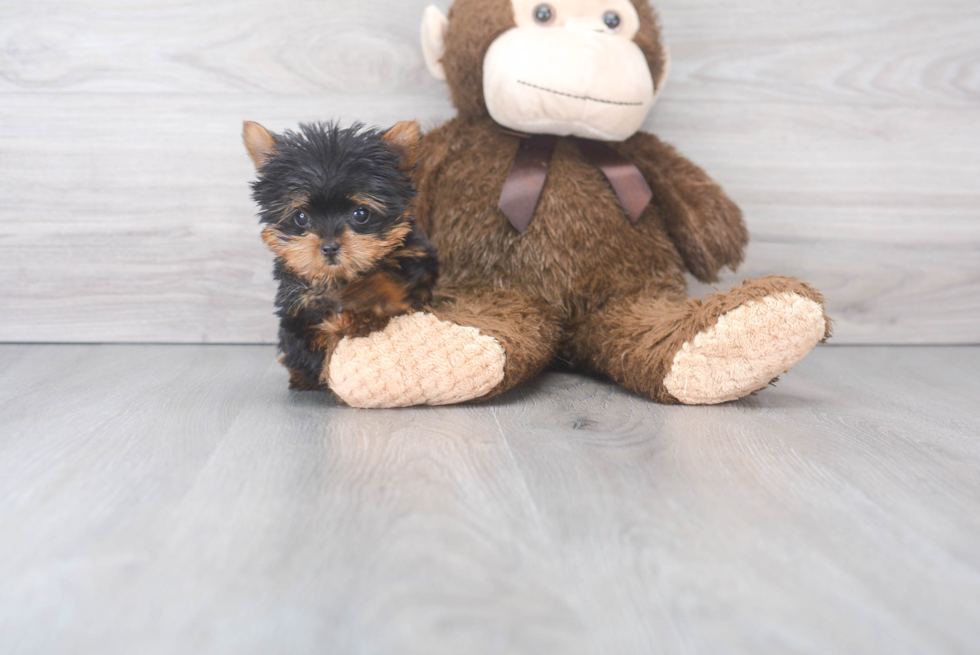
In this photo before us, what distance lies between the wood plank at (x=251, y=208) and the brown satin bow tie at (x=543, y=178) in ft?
0.91

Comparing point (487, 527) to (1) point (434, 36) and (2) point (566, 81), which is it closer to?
(2) point (566, 81)

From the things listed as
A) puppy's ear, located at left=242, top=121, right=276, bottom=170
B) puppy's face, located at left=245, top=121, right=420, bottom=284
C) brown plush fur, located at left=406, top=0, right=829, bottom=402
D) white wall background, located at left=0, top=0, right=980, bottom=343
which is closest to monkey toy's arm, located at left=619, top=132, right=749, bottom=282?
brown plush fur, located at left=406, top=0, right=829, bottom=402

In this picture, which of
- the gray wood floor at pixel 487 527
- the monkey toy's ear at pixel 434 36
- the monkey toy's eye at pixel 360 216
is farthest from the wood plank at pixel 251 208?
the monkey toy's eye at pixel 360 216

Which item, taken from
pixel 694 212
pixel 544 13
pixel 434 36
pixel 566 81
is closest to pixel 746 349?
pixel 694 212

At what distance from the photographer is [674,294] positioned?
3.71ft

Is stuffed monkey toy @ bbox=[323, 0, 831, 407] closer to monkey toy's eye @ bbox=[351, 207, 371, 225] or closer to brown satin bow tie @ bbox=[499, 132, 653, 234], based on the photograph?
brown satin bow tie @ bbox=[499, 132, 653, 234]

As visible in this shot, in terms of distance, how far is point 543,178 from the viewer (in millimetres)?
1133

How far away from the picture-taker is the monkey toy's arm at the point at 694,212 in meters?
1.16

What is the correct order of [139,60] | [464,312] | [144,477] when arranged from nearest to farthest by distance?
[144,477]
[464,312]
[139,60]

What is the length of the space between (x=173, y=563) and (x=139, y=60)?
43.4 inches

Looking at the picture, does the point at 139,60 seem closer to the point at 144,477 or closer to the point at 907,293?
the point at 144,477

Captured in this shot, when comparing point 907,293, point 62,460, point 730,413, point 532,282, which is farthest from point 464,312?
point 907,293

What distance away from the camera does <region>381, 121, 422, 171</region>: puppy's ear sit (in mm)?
934

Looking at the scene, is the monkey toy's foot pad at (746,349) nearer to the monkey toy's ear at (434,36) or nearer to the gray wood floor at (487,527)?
the gray wood floor at (487,527)
